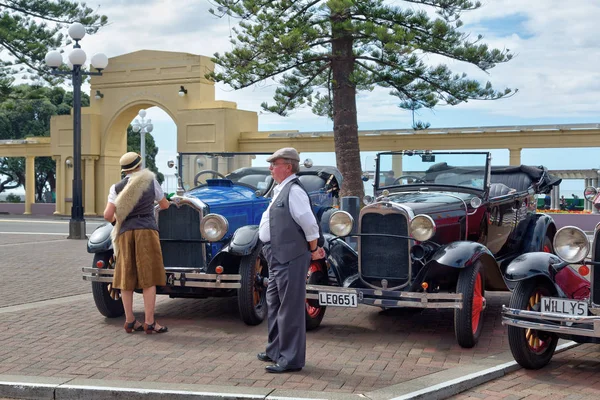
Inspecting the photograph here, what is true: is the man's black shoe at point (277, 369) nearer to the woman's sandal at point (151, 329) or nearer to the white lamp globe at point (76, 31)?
the woman's sandal at point (151, 329)

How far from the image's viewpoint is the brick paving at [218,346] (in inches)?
234

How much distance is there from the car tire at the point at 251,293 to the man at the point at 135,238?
2.64ft

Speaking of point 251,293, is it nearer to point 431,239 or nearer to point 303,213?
point 431,239

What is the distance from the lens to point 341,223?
771 centimetres

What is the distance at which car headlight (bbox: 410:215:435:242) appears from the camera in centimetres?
723

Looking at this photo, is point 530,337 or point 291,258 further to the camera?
point 530,337

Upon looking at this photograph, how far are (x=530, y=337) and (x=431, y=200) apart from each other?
6.59 feet

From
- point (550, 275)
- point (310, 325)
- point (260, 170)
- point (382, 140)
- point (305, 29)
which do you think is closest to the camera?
point (550, 275)

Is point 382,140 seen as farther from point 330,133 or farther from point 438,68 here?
→ point 438,68

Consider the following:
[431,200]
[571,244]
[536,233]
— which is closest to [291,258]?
[571,244]

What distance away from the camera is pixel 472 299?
6.98 m

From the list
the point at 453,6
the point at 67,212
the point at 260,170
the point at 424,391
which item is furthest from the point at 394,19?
the point at 67,212

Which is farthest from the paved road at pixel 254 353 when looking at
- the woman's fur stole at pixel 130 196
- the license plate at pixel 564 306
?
the woman's fur stole at pixel 130 196

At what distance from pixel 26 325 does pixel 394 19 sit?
13.0 m
